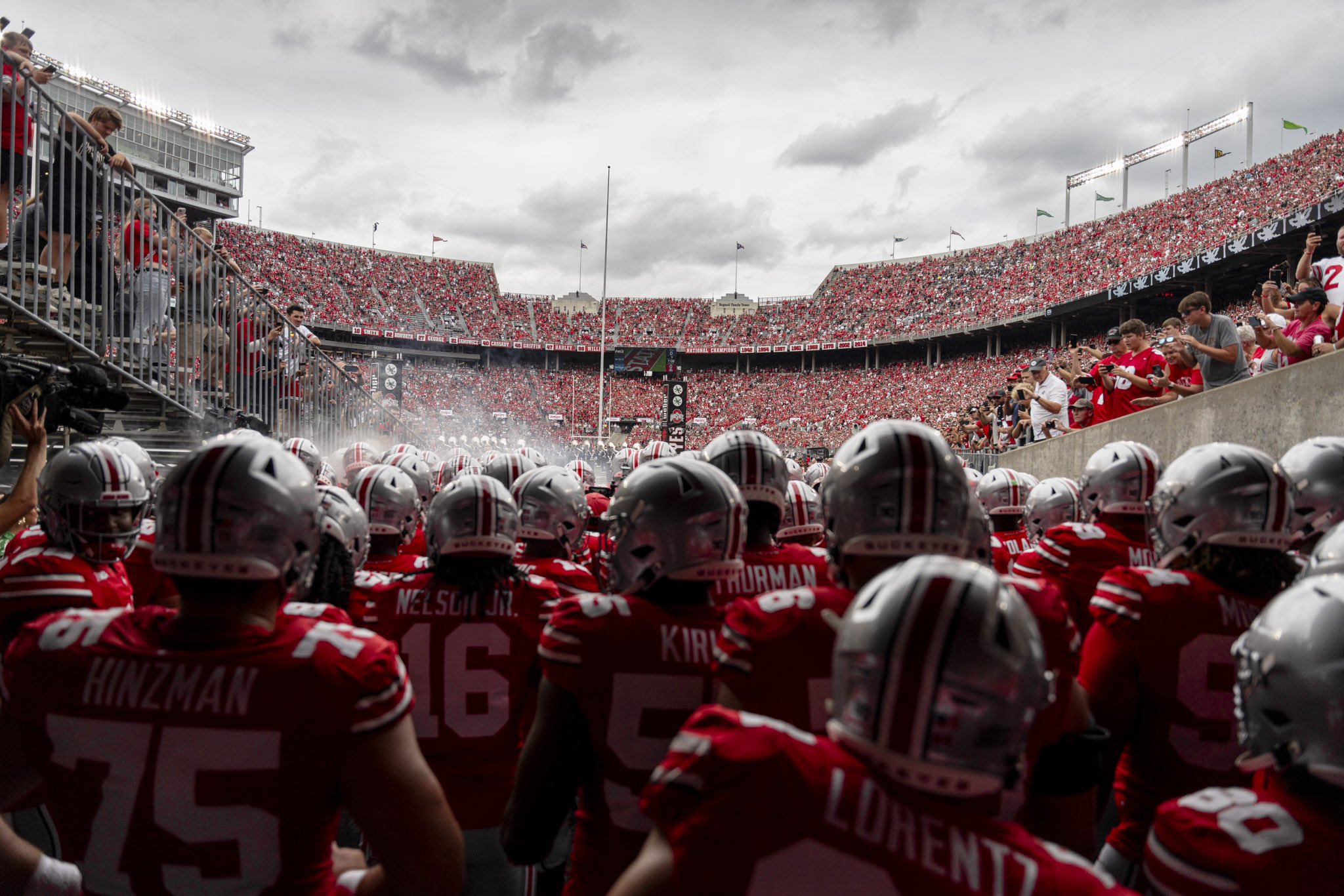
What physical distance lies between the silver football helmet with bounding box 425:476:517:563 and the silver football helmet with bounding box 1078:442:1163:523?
9.94 feet

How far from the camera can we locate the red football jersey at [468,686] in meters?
2.92

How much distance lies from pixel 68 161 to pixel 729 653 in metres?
7.78

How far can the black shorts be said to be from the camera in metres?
6.05

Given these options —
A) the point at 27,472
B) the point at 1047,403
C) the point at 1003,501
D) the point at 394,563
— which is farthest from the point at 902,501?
the point at 1047,403

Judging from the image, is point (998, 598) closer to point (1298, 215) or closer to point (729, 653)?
point (729, 653)

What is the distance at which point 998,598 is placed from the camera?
1270 millimetres

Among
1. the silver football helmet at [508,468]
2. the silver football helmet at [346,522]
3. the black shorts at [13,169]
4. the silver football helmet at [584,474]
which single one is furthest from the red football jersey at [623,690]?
the black shorts at [13,169]

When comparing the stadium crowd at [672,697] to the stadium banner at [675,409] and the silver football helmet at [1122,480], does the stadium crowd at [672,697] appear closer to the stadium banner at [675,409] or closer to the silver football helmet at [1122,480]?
the silver football helmet at [1122,480]

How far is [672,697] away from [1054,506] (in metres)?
3.99

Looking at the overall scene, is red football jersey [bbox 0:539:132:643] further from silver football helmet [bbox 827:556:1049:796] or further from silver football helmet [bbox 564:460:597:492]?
silver football helmet [bbox 564:460:597:492]

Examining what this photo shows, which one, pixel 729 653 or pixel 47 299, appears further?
pixel 47 299

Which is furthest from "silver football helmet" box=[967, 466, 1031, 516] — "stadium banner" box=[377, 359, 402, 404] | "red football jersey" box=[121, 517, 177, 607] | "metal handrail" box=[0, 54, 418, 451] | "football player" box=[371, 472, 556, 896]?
"stadium banner" box=[377, 359, 402, 404]

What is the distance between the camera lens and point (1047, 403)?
13703mm

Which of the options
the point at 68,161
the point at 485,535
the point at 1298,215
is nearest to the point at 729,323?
the point at 1298,215
